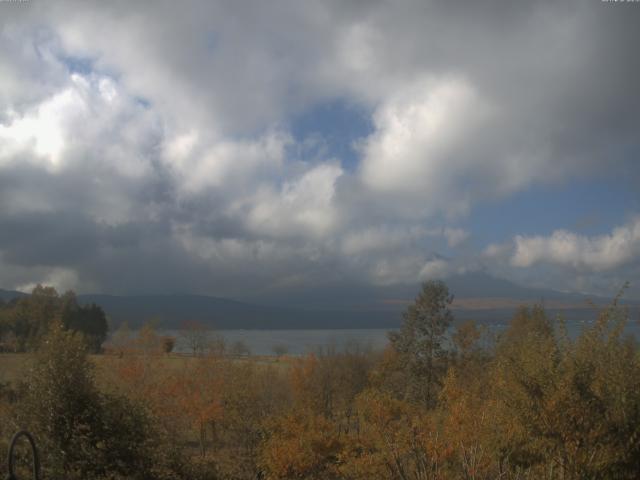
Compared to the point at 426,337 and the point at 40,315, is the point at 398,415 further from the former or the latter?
the point at 40,315

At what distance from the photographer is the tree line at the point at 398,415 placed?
1461cm

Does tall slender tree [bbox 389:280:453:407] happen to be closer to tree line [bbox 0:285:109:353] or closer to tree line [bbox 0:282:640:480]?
tree line [bbox 0:282:640:480]

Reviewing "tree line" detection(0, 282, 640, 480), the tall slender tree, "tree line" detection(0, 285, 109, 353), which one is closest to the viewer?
"tree line" detection(0, 282, 640, 480)

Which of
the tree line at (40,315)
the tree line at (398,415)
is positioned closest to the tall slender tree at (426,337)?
the tree line at (398,415)

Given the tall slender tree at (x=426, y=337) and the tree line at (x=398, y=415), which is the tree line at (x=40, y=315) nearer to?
the tree line at (x=398, y=415)

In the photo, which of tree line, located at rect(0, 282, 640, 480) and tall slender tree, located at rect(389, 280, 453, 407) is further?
tall slender tree, located at rect(389, 280, 453, 407)

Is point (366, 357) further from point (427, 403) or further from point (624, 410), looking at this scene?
point (624, 410)

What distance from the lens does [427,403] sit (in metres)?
48.5

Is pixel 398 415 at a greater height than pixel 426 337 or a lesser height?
lesser

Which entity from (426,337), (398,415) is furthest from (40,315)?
(398,415)

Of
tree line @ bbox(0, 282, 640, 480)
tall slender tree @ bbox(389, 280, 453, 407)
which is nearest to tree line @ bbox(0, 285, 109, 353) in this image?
tree line @ bbox(0, 282, 640, 480)

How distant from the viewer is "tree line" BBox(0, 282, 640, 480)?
1461 cm

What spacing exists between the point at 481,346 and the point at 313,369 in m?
19.0

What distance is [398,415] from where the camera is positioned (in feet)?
131
